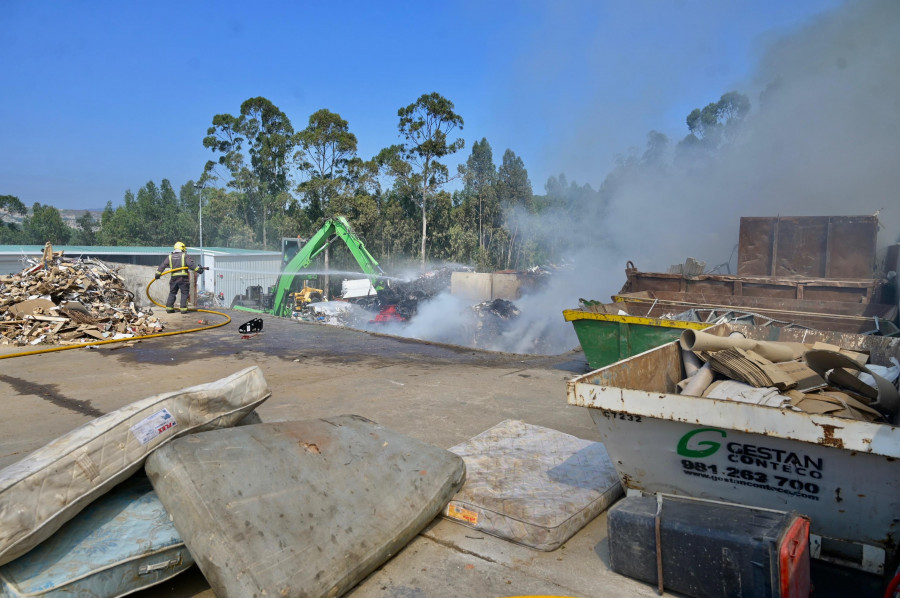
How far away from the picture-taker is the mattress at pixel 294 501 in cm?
233

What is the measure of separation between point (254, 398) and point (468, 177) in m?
33.3

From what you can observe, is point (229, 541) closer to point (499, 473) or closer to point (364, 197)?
point (499, 473)

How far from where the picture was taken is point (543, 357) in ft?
31.9

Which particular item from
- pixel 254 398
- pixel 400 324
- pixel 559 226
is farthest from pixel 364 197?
pixel 254 398

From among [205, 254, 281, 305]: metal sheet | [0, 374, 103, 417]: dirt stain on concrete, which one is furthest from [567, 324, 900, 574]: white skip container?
[205, 254, 281, 305]: metal sheet

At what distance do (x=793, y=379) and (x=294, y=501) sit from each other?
295 centimetres

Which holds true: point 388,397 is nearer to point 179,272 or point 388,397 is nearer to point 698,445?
point 698,445

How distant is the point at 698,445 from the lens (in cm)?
293

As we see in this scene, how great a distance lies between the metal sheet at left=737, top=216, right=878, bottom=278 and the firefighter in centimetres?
1105

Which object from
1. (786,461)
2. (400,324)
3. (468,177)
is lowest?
(400,324)

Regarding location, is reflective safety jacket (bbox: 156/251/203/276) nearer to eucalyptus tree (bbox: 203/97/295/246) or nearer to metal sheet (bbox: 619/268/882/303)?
metal sheet (bbox: 619/268/882/303)

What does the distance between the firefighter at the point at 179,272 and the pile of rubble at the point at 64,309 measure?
3.86 feet

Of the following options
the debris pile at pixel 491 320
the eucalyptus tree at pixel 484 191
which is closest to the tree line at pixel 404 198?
the eucalyptus tree at pixel 484 191

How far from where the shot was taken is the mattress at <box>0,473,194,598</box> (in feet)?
7.43
